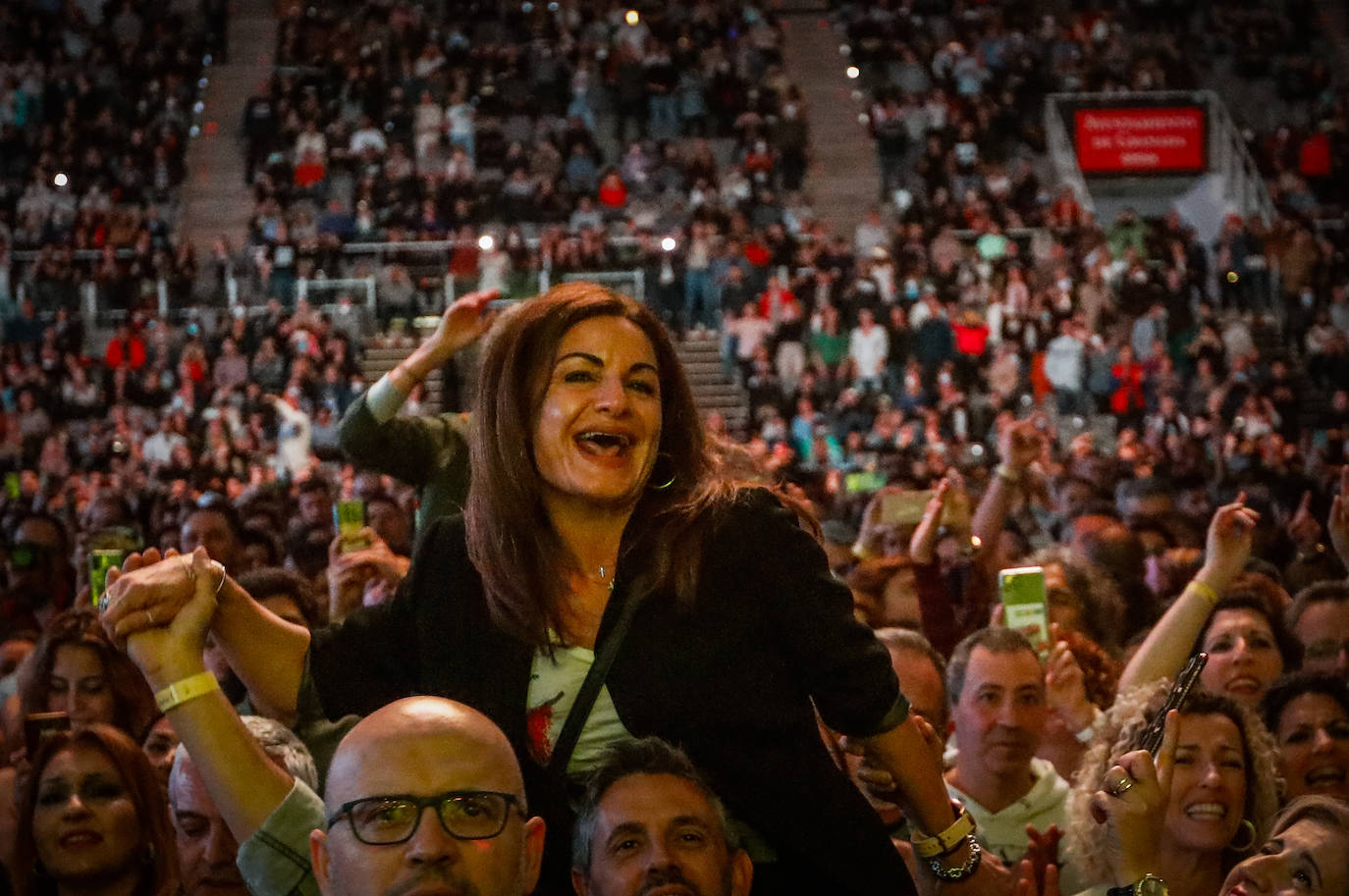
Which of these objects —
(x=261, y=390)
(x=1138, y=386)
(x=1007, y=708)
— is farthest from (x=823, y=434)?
(x=1007, y=708)

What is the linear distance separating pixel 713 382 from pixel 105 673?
13.9m

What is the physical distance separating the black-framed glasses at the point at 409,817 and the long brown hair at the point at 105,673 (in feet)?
9.21

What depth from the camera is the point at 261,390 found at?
57.5ft

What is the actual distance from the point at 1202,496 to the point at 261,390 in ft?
35.2

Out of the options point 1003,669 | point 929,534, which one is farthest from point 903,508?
point 1003,669

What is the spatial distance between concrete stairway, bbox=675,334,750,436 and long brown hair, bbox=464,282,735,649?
14910mm

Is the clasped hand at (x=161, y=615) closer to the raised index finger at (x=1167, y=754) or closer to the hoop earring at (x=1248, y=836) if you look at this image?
the raised index finger at (x=1167, y=754)

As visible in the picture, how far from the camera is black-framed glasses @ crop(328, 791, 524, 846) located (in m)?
2.20

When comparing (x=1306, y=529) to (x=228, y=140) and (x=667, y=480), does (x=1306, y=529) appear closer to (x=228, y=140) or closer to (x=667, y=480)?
(x=667, y=480)

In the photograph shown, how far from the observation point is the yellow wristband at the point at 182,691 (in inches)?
99.5

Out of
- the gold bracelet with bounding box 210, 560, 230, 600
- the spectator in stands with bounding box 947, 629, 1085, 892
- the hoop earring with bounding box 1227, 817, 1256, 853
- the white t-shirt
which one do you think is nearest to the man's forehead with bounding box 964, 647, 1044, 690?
the spectator in stands with bounding box 947, 629, 1085, 892

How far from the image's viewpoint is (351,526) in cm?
558

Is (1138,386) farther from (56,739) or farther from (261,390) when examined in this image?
(56,739)

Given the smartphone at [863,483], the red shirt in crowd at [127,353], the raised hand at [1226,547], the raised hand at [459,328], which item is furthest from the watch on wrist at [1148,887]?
the red shirt in crowd at [127,353]
